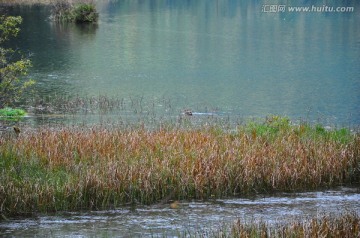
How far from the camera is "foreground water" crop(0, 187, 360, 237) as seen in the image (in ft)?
47.6

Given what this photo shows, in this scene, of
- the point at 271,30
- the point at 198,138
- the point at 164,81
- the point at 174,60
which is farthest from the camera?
the point at 271,30

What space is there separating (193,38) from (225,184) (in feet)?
164

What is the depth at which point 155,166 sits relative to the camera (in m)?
17.0

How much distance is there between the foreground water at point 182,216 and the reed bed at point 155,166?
360 millimetres

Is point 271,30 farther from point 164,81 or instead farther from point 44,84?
point 44,84

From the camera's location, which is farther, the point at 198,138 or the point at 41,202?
the point at 198,138

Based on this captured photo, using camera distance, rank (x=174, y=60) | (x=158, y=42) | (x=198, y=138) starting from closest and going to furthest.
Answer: (x=198, y=138) < (x=174, y=60) < (x=158, y=42)

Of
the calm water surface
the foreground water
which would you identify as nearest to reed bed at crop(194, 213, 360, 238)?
the foreground water

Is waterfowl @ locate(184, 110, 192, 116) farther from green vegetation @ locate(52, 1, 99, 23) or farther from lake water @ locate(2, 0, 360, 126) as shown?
green vegetation @ locate(52, 1, 99, 23)

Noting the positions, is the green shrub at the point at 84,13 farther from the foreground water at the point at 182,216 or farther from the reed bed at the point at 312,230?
the reed bed at the point at 312,230

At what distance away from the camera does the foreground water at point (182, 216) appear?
47.6 feet

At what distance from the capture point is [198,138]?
1967 centimetres

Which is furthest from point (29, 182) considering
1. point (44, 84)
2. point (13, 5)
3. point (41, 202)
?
point (13, 5)

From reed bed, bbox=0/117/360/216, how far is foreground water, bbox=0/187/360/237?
A: 360 mm
